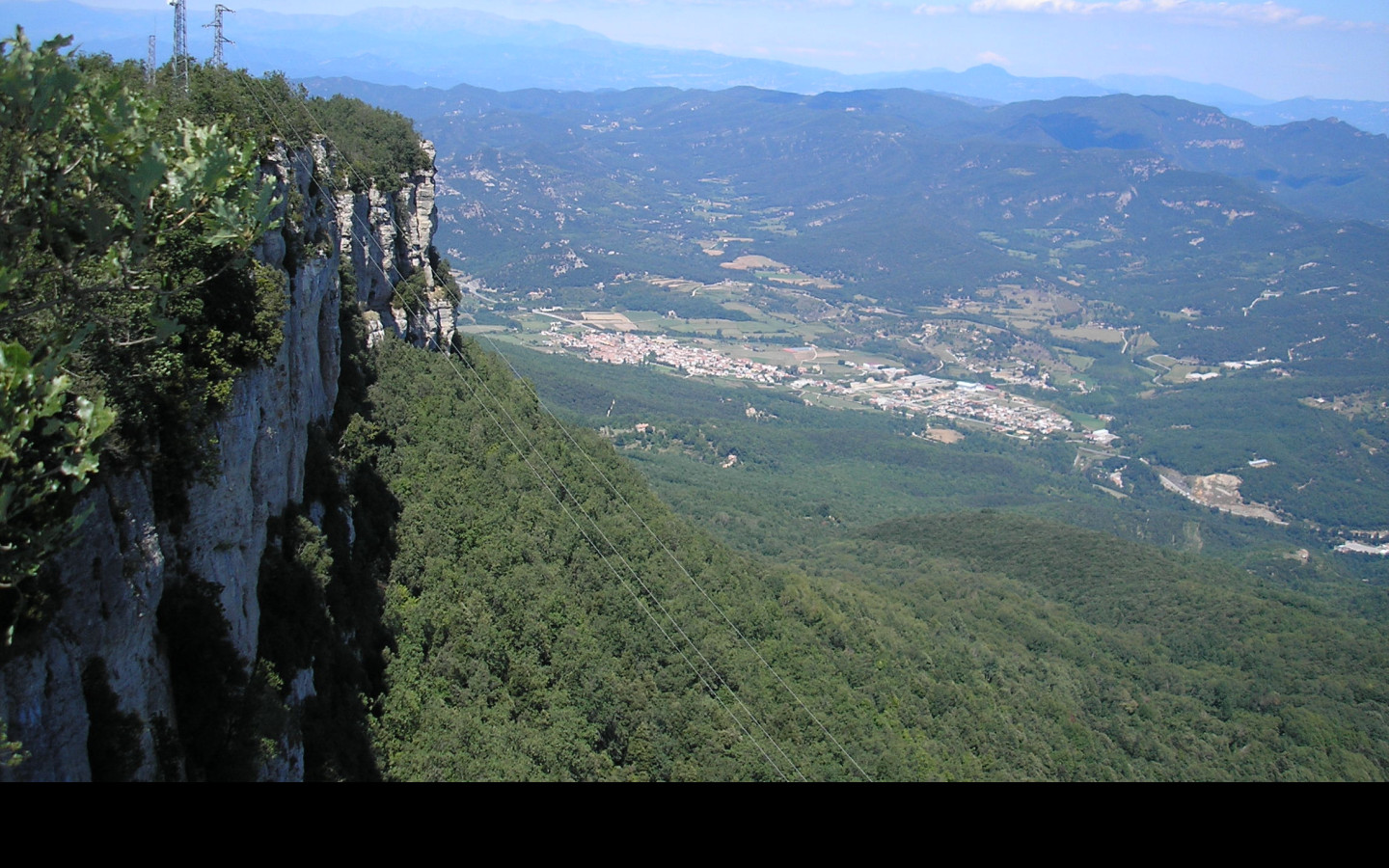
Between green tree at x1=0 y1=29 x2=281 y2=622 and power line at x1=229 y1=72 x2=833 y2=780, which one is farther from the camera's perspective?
power line at x1=229 y1=72 x2=833 y2=780

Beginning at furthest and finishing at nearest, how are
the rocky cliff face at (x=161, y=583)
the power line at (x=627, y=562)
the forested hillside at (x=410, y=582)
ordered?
the power line at (x=627, y=562), the forested hillside at (x=410, y=582), the rocky cliff face at (x=161, y=583)

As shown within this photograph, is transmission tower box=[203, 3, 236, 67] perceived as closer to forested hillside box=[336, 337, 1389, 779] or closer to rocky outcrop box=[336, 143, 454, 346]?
rocky outcrop box=[336, 143, 454, 346]

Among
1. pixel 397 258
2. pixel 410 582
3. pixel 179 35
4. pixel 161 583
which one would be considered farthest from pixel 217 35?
pixel 161 583

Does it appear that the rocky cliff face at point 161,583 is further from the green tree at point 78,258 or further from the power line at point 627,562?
the power line at point 627,562

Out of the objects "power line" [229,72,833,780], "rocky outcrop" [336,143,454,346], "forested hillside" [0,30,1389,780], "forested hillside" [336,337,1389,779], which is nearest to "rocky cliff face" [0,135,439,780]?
"forested hillside" [0,30,1389,780]

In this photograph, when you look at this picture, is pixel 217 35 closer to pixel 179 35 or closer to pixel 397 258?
pixel 179 35

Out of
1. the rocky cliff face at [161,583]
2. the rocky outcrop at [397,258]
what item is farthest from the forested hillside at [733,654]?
the rocky cliff face at [161,583]

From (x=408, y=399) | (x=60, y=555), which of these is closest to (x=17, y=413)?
(x=60, y=555)
